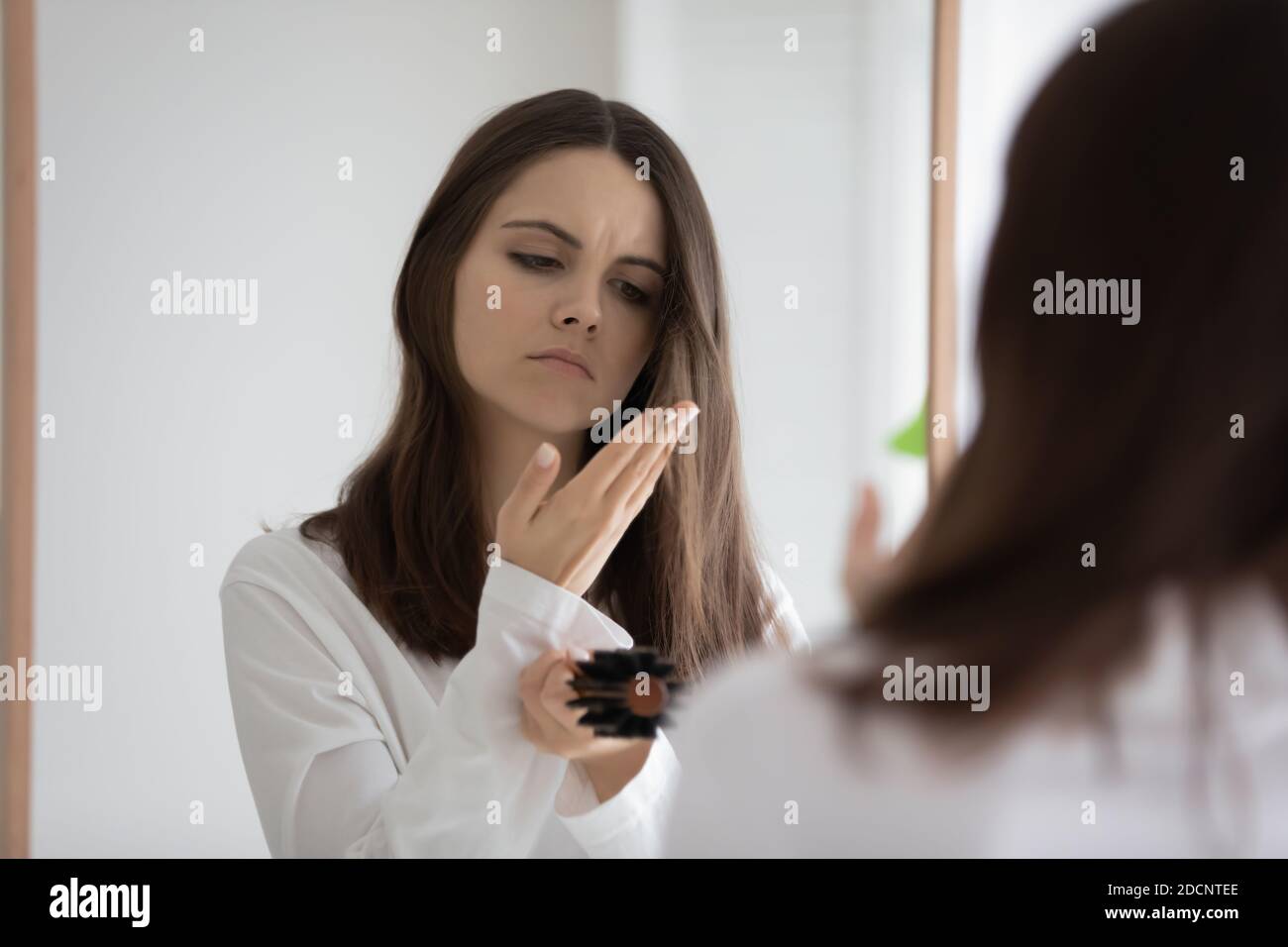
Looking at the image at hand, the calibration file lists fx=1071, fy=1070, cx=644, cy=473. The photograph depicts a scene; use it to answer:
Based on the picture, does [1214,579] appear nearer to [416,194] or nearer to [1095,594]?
[1095,594]

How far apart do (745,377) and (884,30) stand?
457 millimetres

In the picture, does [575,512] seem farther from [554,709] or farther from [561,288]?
[561,288]

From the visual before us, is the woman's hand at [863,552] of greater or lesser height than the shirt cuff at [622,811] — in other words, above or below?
above

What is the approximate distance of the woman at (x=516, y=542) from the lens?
1.95 ft

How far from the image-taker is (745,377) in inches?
53.1

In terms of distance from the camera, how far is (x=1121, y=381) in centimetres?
35

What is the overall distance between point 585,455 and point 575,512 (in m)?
0.28

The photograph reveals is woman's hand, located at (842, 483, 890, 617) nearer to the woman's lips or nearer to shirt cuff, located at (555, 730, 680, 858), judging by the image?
shirt cuff, located at (555, 730, 680, 858)

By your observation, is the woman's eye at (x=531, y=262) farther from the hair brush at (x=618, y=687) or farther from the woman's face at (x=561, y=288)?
the hair brush at (x=618, y=687)

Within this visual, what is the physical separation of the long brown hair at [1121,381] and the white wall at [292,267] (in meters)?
0.88

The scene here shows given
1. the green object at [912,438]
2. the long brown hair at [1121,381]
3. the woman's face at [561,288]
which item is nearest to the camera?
the long brown hair at [1121,381]

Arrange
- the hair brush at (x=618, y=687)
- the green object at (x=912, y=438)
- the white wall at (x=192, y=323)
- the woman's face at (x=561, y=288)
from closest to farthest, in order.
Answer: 1. the hair brush at (x=618, y=687)
2. the woman's face at (x=561, y=288)
3. the white wall at (x=192, y=323)
4. the green object at (x=912, y=438)

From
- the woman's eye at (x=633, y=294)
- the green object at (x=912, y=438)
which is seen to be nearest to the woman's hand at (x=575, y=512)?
the woman's eye at (x=633, y=294)
